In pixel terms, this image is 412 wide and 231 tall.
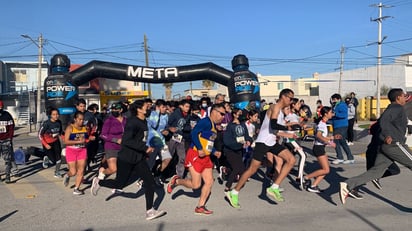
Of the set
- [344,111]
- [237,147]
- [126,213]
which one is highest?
[344,111]

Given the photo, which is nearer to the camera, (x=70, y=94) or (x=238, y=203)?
(x=238, y=203)

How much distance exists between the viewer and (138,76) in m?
12.9

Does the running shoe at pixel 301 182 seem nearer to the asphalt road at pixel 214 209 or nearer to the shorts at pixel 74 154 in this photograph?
the asphalt road at pixel 214 209

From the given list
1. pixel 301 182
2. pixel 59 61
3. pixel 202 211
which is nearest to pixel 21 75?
pixel 59 61

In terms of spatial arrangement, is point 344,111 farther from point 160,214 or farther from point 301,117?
point 160,214

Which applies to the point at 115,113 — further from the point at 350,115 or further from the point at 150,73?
the point at 350,115

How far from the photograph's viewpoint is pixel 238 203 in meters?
6.21

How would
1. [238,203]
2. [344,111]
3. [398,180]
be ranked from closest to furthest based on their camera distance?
[238,203] → [398,180] → [344,111]

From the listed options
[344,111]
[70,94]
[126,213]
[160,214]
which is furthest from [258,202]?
[70,94]

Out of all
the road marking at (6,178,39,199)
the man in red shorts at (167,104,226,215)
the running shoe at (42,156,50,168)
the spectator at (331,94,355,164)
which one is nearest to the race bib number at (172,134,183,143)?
the man in red shorts at (167,104,226,215)

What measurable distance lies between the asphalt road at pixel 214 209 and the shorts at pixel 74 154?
0.66 m

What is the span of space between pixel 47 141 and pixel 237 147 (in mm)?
4322

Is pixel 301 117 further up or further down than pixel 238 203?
further up

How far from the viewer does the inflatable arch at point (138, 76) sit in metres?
12.2
